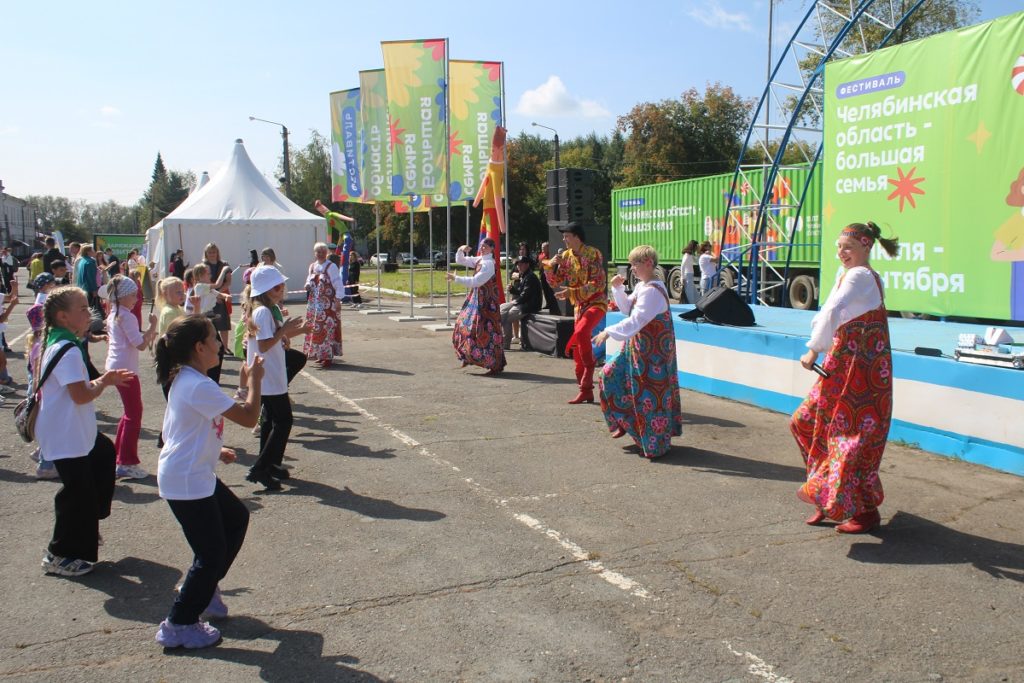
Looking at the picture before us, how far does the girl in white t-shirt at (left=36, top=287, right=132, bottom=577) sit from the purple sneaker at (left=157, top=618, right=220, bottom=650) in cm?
121

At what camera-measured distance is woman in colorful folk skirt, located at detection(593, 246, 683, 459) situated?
266 inches

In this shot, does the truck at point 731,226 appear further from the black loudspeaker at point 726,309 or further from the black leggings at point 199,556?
the black leggings at point 199,556

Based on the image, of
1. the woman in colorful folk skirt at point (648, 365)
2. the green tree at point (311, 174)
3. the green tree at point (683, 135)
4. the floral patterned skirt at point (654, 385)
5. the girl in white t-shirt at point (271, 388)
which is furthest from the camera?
the green tree at point (311, 174)

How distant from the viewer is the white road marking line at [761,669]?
340 centimetres

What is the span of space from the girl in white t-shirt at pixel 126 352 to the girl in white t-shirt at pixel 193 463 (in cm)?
279

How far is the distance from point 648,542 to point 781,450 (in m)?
2.80

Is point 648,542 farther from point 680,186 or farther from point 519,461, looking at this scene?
point 680,186

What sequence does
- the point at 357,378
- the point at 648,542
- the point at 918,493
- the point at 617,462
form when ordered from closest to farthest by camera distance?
the point at 648,542 → the point at 918,493 → the point at 617,462 → the point at 357,378

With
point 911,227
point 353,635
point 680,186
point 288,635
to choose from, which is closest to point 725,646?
point 353,635

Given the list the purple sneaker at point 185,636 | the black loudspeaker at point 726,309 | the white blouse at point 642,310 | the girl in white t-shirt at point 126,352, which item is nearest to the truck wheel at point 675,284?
the black loudspeaker at point 726,309

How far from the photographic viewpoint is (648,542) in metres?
5.03

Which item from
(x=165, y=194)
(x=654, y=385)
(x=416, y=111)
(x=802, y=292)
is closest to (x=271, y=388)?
(x=654, y=385)

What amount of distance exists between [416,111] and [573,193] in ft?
18.8

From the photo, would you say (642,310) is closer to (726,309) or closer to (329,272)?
(726,309)
